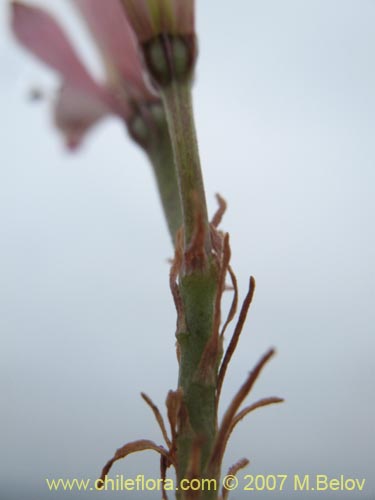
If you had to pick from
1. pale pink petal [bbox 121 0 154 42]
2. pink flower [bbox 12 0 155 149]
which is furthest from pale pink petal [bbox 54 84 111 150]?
pale pink petal [bbox 121 0 154 42]

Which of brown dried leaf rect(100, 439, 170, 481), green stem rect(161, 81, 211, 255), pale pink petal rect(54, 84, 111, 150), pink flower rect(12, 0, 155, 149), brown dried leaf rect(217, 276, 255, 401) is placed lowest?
brown dried leaf rect(100, 439, 170, 481)

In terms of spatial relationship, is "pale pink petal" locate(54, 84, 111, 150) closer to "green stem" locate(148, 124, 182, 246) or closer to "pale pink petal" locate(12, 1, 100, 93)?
"pale pink petal" locate(12, 1, 100, 93)

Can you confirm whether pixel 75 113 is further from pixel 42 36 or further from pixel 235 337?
pixel 235 337

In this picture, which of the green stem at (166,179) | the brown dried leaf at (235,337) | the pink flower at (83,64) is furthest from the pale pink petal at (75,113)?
the brown dried leaf at (235,337)

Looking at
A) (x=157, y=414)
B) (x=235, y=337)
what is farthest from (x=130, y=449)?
(x=235, y=337)

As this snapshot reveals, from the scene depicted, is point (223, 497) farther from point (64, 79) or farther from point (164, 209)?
point (64, 79)

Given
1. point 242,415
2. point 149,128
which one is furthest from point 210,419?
point 149,128
